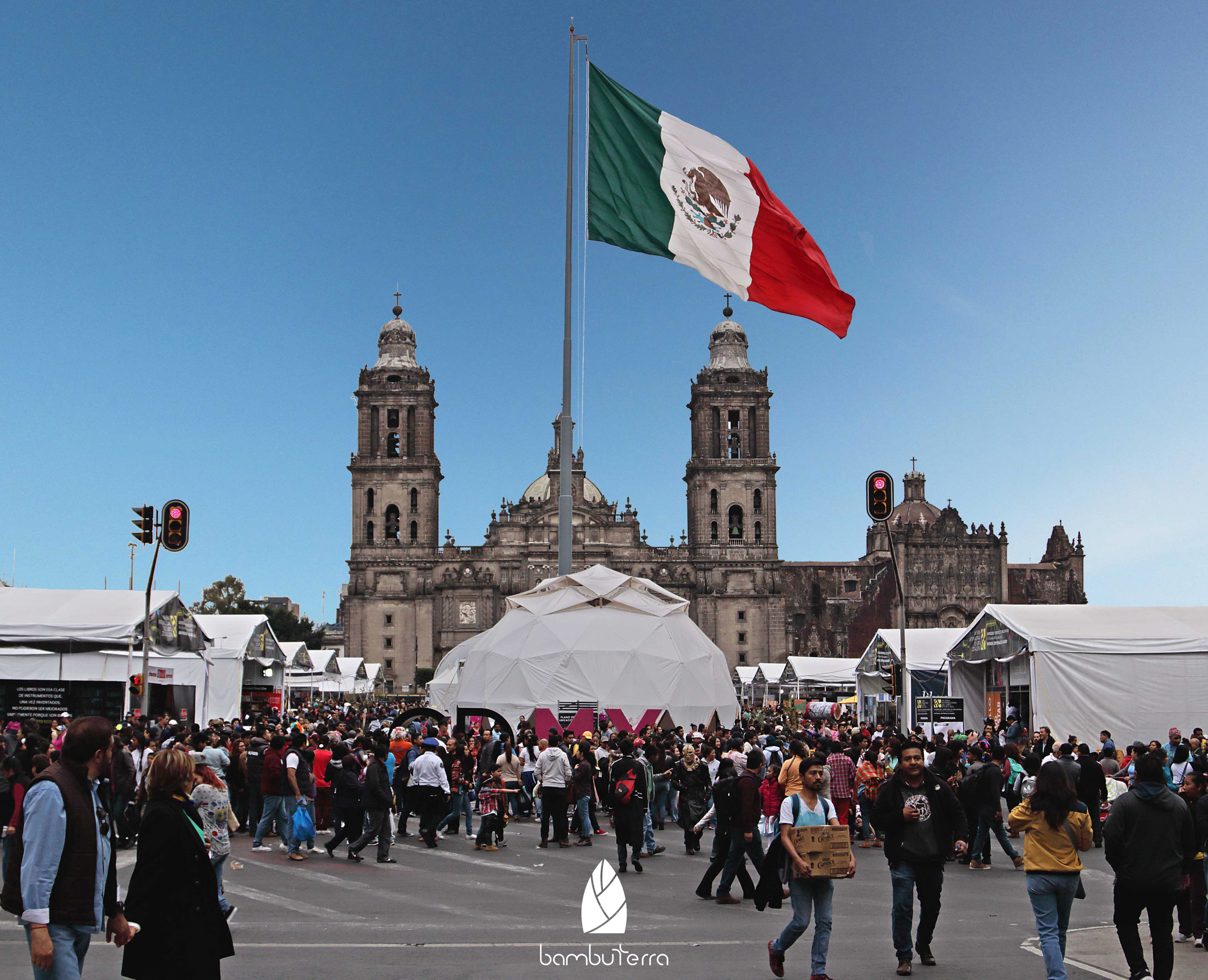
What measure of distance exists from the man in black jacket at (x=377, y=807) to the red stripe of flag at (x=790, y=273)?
24.6 feet

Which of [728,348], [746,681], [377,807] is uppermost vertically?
[728,348]

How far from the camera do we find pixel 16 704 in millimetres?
26156

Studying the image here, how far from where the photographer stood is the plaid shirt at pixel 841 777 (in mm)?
14047

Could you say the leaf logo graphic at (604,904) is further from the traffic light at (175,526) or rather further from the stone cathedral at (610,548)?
the stone cathedral at (610,548)

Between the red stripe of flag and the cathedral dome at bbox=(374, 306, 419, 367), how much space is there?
242 ft

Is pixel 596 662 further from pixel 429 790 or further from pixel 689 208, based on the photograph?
pixel 689 208

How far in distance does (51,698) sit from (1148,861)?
2440 cm

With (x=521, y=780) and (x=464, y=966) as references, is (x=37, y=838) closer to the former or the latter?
(x=464, y=966)

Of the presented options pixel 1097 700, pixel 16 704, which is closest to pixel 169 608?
pixel 16 704

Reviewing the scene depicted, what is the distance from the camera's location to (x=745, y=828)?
1072 cm

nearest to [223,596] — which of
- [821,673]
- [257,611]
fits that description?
[257,611]

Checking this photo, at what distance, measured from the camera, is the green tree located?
9712 cm

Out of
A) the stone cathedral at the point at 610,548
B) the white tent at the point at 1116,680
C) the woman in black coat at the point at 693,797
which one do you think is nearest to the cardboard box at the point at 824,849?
the woman in black coat at the point at 693,797

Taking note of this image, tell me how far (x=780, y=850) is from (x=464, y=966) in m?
2.83
